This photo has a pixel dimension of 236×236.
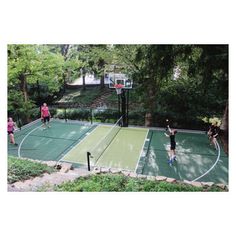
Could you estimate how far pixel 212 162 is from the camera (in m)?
8.39

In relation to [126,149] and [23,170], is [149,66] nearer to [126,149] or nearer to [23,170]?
[126,149]

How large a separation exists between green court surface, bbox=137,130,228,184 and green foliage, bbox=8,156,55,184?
315cm

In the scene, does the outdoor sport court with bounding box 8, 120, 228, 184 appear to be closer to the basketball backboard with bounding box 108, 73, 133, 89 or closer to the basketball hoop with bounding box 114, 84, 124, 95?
the basketball hoop with bounding box 114, 84, 124, 95

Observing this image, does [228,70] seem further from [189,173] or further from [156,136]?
[156,136]

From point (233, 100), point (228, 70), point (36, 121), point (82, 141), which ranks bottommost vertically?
point (82, 141)

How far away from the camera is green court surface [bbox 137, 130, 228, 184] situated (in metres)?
7.54

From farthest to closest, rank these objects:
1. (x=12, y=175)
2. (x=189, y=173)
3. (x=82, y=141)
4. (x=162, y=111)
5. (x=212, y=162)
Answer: (x=162, y=111)
(x=82, y=141)
(x=212, y=162)
(x=189, y=173)
(x=12, y=175)

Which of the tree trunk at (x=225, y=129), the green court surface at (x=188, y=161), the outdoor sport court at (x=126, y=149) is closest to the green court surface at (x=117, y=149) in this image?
the outdoor sport court at (x=126, y=149)

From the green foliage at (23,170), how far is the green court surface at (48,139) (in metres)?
1.31

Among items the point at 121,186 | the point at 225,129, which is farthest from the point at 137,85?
the point at 121,186

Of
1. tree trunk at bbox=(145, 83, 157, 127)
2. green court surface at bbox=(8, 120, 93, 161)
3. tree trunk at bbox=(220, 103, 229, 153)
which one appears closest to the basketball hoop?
tree trunk at bbox=(145, 83, 157, 127)

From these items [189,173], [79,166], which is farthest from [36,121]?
[189,173]

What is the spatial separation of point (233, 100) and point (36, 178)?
6.46m

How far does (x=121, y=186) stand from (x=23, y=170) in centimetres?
289
